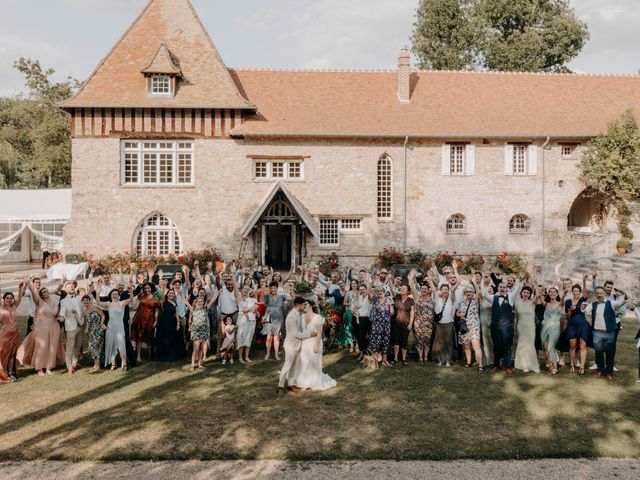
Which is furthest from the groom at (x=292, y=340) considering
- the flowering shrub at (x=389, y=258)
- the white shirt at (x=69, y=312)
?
the flowering shrub at (x=389, y=258)

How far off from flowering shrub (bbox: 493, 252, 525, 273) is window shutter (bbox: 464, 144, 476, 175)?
434cm

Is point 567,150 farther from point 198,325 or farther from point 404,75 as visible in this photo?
point 198,325

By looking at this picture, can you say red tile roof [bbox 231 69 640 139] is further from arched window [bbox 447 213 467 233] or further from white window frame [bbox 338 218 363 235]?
white window frame [bbox 338 218 363 235]

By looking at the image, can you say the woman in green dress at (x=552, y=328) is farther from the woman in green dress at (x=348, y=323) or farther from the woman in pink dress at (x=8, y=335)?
the woman in pink dress at (x=8, y=335)

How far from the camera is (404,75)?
26.5 metres

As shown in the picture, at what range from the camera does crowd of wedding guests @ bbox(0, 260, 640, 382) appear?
10.5 meters

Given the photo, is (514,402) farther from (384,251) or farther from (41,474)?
(384,251)

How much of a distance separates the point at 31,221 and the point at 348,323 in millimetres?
24418

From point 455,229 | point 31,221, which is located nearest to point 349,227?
point 455,229

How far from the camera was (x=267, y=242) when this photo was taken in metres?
27.6

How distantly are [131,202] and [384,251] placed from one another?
12.2m

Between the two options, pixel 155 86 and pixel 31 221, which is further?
pixel 31 221

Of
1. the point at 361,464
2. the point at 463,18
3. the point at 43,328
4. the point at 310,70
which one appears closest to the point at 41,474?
the point at 361,464

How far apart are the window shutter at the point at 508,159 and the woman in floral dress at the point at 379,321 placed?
17201 millimetres
